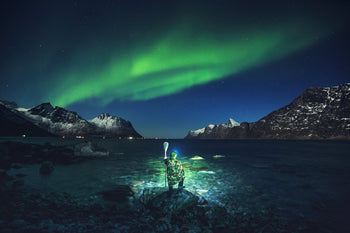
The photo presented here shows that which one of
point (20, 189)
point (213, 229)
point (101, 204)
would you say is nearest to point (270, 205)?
point (213, 229)

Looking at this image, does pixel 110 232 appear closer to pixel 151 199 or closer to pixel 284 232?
pixel 151 199

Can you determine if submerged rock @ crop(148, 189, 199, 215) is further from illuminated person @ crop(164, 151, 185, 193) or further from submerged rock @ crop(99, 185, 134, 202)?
submerged rock @ crop(99, 185, 134, 202)

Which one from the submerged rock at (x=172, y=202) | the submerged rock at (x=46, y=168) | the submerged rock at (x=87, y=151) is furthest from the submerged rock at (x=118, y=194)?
the submerged rock at (x=87, y=151)

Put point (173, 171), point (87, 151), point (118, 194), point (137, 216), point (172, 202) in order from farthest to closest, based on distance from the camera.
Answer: point (87, 151)
point (118, 194)
point (173, 171)
point (172, 202)
point (137, 216)

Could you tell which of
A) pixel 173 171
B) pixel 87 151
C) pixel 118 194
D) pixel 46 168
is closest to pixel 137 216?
pixel 173 171

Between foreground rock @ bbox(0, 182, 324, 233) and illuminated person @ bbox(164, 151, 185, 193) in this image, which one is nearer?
foreground rock @ bbox(0, 182, 324, 233)

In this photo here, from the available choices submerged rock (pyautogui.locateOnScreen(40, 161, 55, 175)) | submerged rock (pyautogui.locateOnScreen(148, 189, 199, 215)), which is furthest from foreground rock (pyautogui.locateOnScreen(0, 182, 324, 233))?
submerged rock (pyautogui.locateOnScreen(40, 161, 55, 175))

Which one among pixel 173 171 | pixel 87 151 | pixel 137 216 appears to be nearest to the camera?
pixel 137 216

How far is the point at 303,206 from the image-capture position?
11688 mm

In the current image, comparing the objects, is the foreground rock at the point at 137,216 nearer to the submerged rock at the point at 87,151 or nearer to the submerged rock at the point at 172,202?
the submerged rock at the point at 172,202

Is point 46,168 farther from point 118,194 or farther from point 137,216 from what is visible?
point 137,216

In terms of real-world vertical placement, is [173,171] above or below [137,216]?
above

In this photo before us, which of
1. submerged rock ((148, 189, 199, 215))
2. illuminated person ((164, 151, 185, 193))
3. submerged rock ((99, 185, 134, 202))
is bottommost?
submerged rock ((99, 185, 134, 202))

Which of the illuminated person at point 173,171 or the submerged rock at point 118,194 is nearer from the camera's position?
the illuminated person at point 173,171
